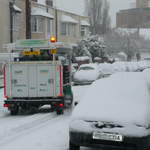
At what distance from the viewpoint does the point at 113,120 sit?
758 cm

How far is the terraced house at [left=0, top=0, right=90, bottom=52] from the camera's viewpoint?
36531mm

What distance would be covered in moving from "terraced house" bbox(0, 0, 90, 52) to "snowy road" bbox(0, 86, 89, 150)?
10934 millimetres

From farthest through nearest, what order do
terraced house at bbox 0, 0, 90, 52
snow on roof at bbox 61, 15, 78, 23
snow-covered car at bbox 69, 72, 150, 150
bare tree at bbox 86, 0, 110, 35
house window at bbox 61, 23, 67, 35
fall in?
bare tree at bbox 86, 0, 110, 35, house window at bbox 61, 23, 67, 35, snow on roof at bbox 61, 15, 78, 23, terraced house at bbox 0, 0, 90, 52, snow-covered car at bbox 69, 72, 150, 150

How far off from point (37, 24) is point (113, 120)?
3623 centimetres

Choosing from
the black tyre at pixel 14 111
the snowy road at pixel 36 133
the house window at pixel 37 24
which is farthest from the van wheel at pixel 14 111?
the house window at pixel 37 24

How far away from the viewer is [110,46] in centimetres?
7644

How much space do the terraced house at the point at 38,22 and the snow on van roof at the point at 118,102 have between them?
47.3ft

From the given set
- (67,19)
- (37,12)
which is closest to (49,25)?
(37,12)

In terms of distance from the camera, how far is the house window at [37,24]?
4239 centimetres

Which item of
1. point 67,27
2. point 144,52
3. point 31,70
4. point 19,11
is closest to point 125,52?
point 144,52

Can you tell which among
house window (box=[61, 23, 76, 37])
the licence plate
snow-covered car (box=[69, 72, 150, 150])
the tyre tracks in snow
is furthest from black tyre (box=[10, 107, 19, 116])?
house window (box=[61, 23, 76, 37])

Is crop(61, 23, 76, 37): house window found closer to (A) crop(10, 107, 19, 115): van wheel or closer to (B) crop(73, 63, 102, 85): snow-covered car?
(B) crop(73, 63, 102, 85): snow-covered car

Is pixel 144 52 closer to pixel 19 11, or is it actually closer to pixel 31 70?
pixel 19 11

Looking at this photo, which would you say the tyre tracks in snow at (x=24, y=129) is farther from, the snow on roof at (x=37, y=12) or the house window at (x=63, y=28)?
the house window at (x=63, y=28)
